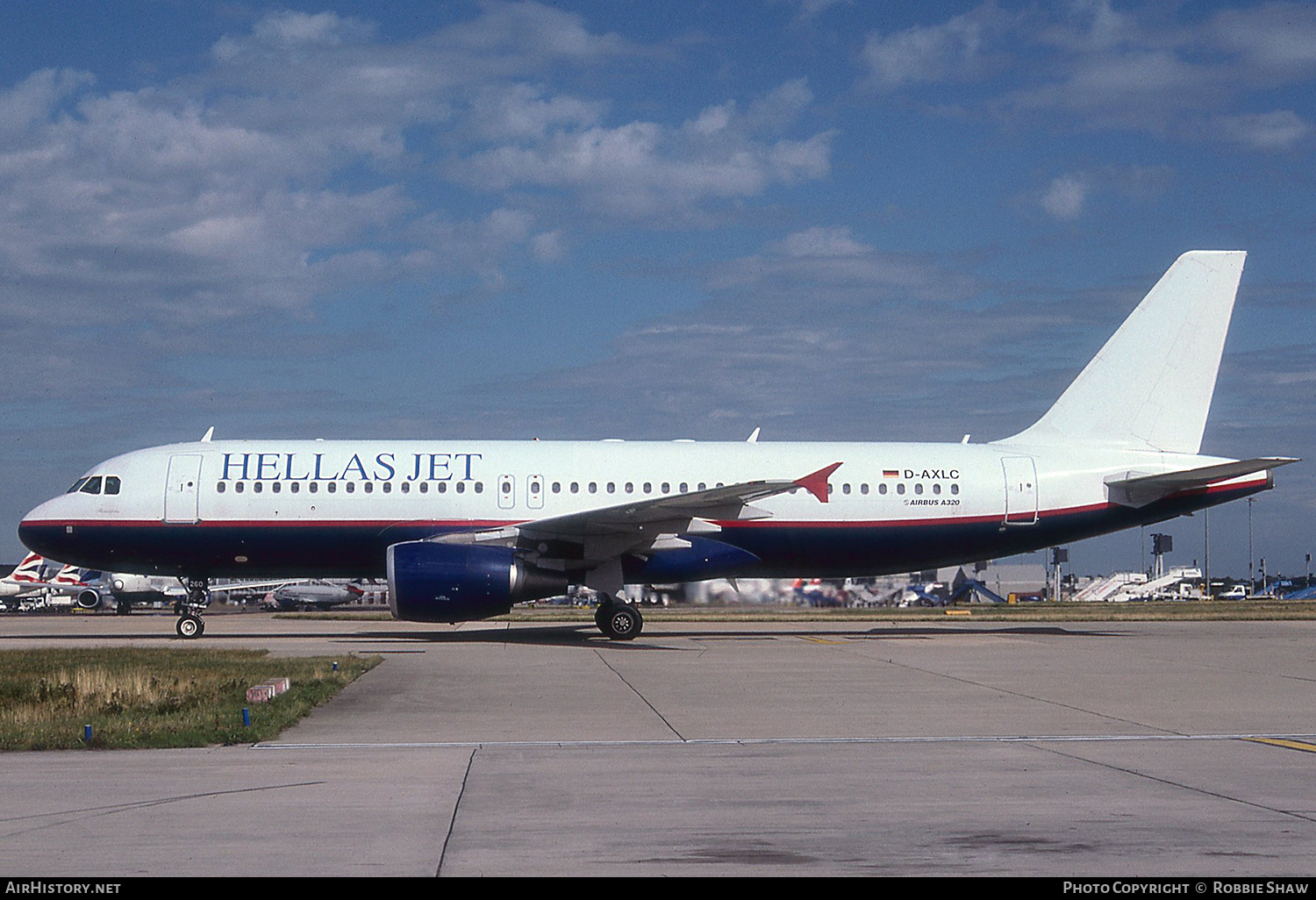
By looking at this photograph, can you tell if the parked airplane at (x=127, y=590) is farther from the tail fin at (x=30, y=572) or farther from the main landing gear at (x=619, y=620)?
the main landing gear at (x=619, y=620)

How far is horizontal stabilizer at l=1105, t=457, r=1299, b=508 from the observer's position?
966 inches

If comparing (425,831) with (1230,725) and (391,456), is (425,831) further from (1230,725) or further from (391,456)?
(391,456)

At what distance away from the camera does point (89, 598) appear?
58625 mm

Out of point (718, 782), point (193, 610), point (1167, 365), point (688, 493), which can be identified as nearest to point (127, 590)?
point (193, 610)

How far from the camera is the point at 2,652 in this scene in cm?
2089

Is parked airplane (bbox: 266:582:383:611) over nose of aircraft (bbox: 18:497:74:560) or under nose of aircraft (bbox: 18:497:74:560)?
under

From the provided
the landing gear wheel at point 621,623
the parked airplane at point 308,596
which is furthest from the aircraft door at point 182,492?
the parked airplane at point 308,596

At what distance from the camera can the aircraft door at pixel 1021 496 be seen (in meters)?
26.2

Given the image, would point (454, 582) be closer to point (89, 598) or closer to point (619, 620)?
Answer: point (619, 620)

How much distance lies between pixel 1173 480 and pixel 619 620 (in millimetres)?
11631

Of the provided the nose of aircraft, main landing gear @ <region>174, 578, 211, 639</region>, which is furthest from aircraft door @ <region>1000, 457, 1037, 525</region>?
the nose of aircraft

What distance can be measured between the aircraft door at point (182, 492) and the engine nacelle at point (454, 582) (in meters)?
5.03

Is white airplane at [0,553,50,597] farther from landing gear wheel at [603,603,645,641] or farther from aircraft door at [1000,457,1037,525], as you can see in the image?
aircraft door at [1000,457,1037,525]

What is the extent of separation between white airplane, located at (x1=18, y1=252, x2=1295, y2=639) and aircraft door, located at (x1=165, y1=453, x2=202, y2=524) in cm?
3
